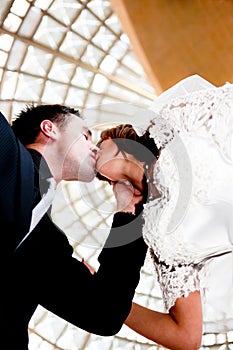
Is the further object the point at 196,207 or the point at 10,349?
the point at 196,207

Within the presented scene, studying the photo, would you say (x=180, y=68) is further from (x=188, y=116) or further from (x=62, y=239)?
(x=62, y=239)

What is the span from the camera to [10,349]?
244 centimetres

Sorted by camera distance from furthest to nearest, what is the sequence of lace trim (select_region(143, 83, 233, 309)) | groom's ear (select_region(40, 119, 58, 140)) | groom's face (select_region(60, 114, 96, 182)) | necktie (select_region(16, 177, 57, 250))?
groom's face (select_region(60, 114, 96, 182)) < groom's ear (select_region(40, 119, 58, 140)) < lace trim (select_region(143, 83, 233, 309)) < necktie (select_region(16, 177, 57, 250))

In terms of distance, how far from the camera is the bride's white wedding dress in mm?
2711

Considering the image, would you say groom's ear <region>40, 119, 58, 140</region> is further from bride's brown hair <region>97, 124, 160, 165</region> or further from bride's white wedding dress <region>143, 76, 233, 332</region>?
bride's white wedding dress <region>143, 76, 233, 332</region>

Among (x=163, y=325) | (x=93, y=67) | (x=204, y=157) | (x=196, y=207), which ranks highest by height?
(x=204, y=157)

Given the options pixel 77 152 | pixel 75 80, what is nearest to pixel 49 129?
pixel 77 152

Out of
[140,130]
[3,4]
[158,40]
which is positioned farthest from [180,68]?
[3,4]

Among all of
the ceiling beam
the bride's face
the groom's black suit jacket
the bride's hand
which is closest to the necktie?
the groom's black suit jacket

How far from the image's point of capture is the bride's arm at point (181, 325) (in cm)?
298

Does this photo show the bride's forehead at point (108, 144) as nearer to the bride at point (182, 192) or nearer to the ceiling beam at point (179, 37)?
the bride at point (182, 192)

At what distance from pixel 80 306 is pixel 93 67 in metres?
9.64

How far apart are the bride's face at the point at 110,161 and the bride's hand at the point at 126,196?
0.16m

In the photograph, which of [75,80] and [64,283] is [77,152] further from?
[75,80]
